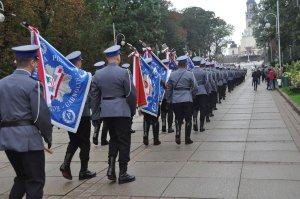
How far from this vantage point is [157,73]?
10852 mm

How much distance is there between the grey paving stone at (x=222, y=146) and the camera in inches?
372

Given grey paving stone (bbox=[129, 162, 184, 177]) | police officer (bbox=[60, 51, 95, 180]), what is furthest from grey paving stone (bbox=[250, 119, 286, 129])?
police officer (bbox=[60, 51, 95, 180])

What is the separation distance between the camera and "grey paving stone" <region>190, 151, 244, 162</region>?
27.4 feet

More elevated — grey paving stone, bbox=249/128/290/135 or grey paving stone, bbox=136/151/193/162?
grey paving stone, bbox=136/151/193/162

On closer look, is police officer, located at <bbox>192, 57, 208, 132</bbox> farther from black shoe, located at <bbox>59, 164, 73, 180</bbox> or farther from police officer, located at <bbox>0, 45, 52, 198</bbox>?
police officer, located at <bbox>0, 45, 52, 198</bbox>

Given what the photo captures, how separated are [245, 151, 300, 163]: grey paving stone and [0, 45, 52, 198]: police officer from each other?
4435mm

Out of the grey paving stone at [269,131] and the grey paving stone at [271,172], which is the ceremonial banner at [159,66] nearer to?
the grey paving stone at [269,131]

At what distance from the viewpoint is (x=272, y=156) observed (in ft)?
27.7

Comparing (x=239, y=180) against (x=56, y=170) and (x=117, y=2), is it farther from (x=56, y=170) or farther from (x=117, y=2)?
(x=117, y=2)

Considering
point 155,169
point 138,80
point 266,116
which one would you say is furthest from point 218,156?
point 266,116

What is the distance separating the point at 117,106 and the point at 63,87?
2.95ft

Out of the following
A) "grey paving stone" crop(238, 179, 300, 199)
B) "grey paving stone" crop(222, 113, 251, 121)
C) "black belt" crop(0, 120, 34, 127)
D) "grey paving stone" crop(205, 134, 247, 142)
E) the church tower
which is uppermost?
the church tower

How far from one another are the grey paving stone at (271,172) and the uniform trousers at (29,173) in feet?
10.9

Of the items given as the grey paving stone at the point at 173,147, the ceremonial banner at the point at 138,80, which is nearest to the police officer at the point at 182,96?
the grey paving stone at the point at 173,147
